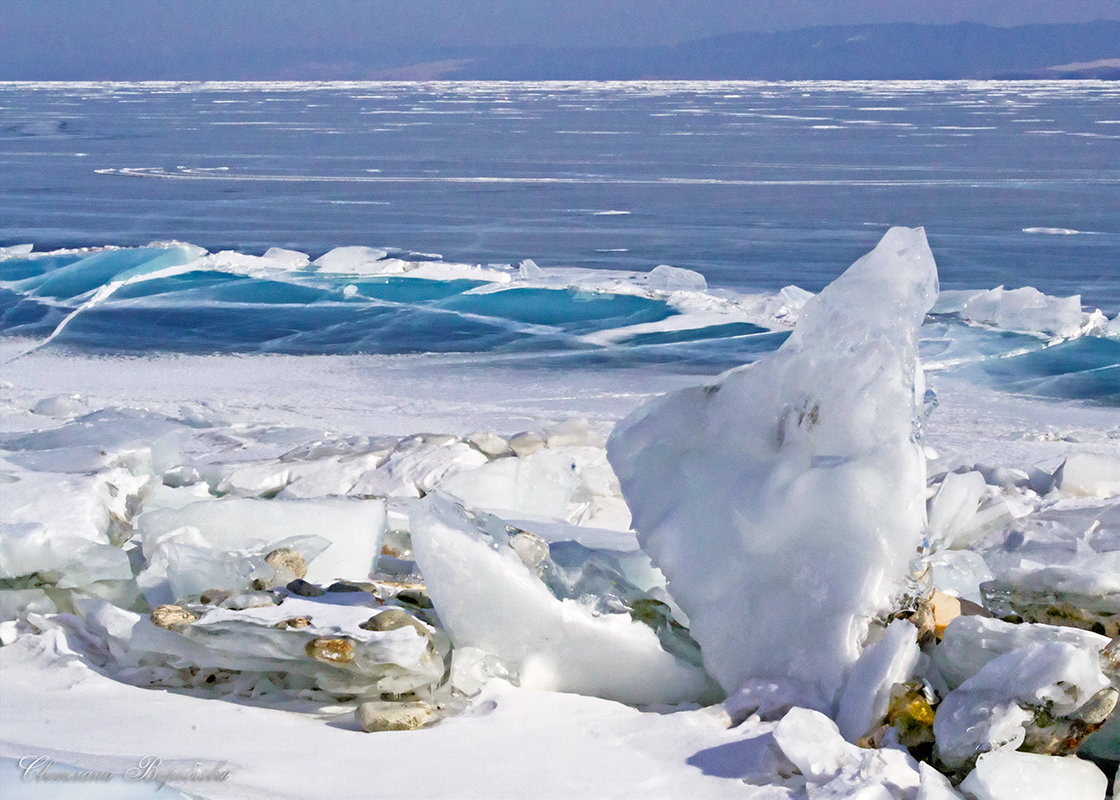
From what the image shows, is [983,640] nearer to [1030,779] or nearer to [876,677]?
[876,677]

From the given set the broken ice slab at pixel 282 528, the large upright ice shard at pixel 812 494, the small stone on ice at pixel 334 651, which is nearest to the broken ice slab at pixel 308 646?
the small stone on ice at pixel 334 651

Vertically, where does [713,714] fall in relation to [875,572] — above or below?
below

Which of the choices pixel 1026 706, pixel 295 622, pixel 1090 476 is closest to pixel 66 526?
pixel 295 622

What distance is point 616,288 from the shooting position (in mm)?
9891

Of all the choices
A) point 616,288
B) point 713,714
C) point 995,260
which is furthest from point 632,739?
point 995,260

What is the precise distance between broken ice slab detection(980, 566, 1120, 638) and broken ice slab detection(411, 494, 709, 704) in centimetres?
73

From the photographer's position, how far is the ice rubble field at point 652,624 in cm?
243

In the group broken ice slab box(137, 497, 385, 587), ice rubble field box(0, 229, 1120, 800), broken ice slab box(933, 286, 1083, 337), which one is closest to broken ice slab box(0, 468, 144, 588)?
ice rubble field box(0, 229, 1120, 800)

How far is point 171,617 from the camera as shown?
3.00 meters

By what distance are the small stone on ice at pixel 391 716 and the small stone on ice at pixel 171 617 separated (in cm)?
55

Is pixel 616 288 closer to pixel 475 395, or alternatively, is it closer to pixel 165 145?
pixel 475 395

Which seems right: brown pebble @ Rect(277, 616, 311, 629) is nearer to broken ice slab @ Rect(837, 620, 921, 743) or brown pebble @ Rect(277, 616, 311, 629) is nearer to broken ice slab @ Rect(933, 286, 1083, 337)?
broken ice slab @ Rect(837, 620, 921, 743)

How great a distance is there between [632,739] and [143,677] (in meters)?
1.22

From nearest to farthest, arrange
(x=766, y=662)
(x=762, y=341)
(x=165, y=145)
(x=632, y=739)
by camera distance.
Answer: (x=632, y=739), (x=766, y=662), (x=762, y=341), (x=165, y=145)
